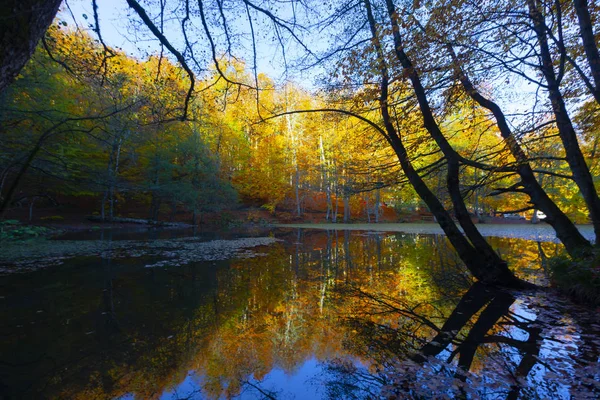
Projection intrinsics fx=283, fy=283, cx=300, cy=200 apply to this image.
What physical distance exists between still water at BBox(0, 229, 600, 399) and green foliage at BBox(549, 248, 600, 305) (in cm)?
25

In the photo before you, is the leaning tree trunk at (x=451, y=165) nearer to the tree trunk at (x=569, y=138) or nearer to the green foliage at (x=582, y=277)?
the green foliage at (x=582, y=277)

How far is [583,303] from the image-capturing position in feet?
13.5

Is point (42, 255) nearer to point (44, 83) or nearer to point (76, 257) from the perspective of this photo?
point (76, 257)

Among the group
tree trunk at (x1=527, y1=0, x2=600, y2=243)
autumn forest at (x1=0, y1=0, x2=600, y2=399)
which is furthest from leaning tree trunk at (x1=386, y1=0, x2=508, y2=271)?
tree trunk at (x1=527, y1=0, x2=600, y2=243)

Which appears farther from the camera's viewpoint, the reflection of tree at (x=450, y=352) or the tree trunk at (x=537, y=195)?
the tree trunk at (x=537, y=195)

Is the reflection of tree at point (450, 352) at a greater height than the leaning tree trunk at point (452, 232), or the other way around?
the leaning tree trunk at point (452, 232)

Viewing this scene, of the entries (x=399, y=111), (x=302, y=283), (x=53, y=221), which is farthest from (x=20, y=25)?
(x=53, y=221)

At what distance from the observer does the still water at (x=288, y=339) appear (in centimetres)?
237

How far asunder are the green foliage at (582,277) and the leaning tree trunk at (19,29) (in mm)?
6371

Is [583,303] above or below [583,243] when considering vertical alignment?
below

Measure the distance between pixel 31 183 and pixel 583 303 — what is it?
21384 millimetres

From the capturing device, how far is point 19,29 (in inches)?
56.8

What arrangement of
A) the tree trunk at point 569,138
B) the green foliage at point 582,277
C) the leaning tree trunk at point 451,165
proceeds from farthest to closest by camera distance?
the leaning tree trunk at point 451,165
the tree trunk at point 569,138
the green foliage at point 582,277

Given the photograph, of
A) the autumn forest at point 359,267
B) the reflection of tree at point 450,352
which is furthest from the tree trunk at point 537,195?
the reflection of tree at point 450,352
